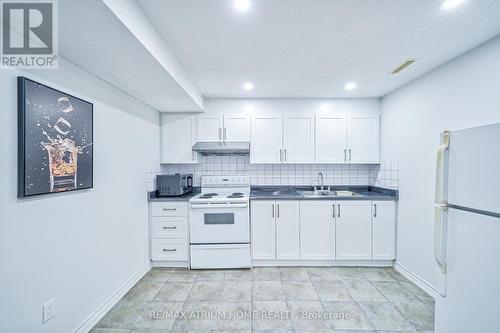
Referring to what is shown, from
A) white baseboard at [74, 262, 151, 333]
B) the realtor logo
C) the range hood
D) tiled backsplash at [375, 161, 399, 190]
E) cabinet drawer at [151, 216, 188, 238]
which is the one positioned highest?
the realtor logo

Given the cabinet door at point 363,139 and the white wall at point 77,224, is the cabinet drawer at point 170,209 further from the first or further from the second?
the cabinet door at point 363,139

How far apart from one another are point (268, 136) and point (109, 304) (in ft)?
8.78

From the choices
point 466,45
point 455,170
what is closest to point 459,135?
point 455,170

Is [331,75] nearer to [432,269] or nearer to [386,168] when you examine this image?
[386,168]

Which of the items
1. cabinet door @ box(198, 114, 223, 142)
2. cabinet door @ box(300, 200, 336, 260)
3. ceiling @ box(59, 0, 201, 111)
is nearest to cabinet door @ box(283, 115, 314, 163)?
cabinet door @ box(300, 200, 336, 260)

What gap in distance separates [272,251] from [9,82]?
289 cm

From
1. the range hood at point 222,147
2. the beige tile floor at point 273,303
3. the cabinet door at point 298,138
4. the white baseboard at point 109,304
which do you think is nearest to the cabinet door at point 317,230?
the beige tile floor at point 273,303

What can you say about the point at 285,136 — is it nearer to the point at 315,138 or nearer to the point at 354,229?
the point at 315,138

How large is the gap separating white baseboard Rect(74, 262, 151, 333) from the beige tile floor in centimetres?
5

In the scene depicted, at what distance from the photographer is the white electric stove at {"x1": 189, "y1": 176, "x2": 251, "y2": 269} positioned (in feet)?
9.39

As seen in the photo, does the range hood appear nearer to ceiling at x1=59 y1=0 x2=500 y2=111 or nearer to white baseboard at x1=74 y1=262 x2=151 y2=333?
ceiling at x1=59 y1=0 x2=500 y2=111

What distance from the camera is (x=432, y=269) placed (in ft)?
7.47

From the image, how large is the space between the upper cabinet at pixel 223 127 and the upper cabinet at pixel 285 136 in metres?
0.17

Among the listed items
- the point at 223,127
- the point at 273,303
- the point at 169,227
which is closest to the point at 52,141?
the point at 169,227
